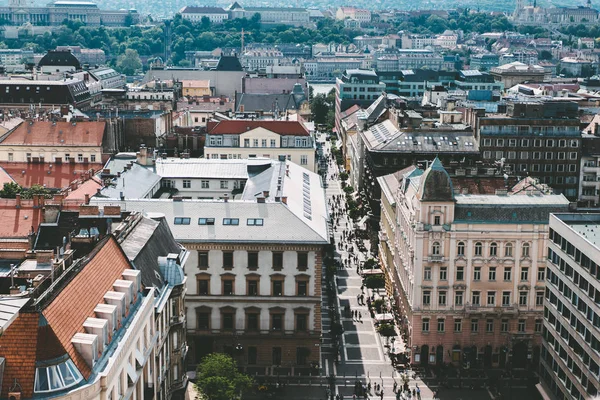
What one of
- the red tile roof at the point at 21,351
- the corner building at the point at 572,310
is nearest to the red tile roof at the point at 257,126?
the corner building at the point at 572,310

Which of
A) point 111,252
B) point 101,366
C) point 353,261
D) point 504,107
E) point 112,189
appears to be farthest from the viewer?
point 504,107

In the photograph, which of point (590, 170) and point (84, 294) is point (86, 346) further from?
point (590, 170)

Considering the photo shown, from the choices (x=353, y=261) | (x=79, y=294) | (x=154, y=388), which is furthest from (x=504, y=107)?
(x=79, y=294)

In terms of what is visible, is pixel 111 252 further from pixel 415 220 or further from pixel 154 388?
pixel 415 220

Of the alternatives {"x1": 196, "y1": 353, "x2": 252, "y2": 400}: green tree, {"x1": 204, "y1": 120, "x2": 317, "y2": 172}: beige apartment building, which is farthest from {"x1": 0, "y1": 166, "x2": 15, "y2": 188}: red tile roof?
{"x1": 196, "y1": 353, "x2": 252, "y2": 400}: green tree

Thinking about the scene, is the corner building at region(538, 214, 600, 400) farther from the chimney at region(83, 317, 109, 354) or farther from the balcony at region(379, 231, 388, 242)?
the balcony at region(379, 231, 388, 242)

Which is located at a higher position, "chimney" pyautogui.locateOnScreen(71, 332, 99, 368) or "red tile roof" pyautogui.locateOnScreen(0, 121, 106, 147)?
"chimney" pyautogui.locateOnScreen(71, 332, 99, 368)

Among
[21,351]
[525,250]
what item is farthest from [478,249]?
[21,351]
